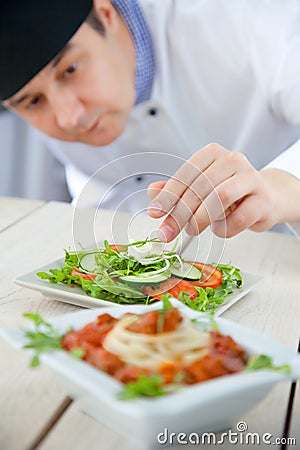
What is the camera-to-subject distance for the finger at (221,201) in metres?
1.02

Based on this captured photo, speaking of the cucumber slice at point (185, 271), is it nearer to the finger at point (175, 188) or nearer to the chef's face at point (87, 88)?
the finger at point (175, 188)

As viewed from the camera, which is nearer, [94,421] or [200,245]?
[94,421]

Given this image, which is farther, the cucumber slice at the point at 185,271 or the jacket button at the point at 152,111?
the jacket button at the point at 152,111

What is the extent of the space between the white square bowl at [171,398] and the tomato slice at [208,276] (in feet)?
1.00

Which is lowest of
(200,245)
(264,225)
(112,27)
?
(264,225)

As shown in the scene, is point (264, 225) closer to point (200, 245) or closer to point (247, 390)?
point (200, 245)

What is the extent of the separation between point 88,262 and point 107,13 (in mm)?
841

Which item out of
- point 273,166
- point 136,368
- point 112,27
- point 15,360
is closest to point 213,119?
point 112,27

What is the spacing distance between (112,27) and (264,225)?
0.73m

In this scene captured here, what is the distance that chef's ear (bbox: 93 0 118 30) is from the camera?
1604 millimetres

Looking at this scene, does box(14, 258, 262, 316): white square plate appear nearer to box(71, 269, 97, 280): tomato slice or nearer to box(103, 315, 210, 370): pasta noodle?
box(71, 269, 97, 280): tomato slice

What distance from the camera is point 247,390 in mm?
606

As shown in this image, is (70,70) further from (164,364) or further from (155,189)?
(164,364)

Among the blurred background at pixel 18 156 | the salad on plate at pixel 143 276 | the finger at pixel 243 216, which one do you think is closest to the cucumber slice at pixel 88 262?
the salad on plate at pixel 143 276
